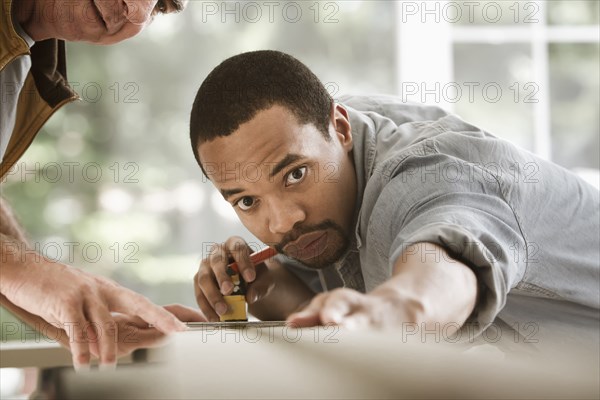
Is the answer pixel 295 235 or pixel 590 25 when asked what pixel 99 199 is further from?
pixel 295 235

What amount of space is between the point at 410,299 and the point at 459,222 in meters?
0.08

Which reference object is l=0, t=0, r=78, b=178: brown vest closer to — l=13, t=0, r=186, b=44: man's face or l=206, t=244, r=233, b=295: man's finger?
l=13, t=0, r=186, b=44: man's face

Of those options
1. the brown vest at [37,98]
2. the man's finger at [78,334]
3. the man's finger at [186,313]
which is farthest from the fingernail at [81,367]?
the brown vest at [37,98]

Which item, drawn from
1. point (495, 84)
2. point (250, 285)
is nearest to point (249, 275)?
point (250, 285)

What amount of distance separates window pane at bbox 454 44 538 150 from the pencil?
0.89m

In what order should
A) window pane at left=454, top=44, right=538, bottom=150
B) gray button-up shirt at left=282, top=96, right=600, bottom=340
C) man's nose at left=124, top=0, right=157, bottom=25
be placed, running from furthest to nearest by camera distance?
window pane at left=454, top=44, right=538, bottom=150
man's nose at left=124, top=0, right=157, bottom=25
gray button-up shirt at left=282, top=96, right=600, bottom=340

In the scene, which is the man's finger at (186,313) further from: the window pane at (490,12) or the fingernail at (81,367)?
the window pane at (490,12)

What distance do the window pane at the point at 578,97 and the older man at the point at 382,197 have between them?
2.88 ft

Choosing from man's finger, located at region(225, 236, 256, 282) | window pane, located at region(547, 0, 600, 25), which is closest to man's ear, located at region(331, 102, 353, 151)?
man's finger, located at region(225, 236, 256, 282)

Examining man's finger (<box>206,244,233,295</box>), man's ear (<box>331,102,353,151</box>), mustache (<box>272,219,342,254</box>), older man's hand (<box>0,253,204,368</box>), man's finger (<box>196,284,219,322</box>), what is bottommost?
man's finger (<box>196,284,219,322</box>)

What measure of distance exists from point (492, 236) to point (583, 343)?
126 millimetres

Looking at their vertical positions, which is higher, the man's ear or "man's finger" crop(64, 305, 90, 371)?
the man's ear

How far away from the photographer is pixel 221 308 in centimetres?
52

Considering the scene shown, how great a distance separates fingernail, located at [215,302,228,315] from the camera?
0.52 m
